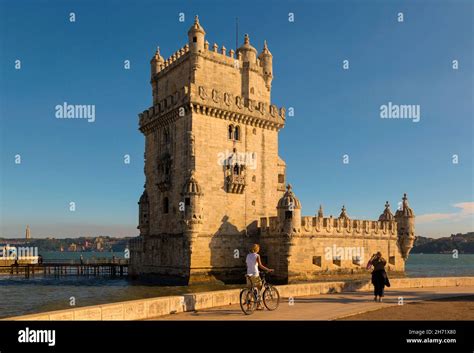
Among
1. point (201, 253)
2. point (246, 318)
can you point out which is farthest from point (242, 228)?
point (246, 318)

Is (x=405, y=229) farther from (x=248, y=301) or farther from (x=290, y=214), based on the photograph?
(x=248, y=301)

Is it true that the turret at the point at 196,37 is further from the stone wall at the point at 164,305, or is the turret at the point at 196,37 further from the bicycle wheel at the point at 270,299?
the bicycle wheel at the point at 270,299

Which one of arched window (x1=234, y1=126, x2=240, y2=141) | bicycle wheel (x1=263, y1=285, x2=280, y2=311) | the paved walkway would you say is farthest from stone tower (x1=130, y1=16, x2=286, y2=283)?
bicycle wheel (x1=263, y1=285, x2=280, y2=311)

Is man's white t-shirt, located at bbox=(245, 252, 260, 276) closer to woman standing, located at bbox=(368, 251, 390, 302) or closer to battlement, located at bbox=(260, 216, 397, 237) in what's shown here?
woman standing, located at bbox=(368, 251, 390, 302)

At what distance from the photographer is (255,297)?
15.0 m

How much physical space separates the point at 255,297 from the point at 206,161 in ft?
89.0

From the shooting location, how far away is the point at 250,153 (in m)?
44.7

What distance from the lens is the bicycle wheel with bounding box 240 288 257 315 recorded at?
14.6 m

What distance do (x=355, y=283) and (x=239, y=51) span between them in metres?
32.3

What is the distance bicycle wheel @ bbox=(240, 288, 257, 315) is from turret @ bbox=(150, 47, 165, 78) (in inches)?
1580

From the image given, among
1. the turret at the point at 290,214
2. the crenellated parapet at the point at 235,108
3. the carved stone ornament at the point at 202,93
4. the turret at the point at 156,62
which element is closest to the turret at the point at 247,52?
the crenellated parapet at the point at 235,108

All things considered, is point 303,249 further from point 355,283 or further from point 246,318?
point 246,318

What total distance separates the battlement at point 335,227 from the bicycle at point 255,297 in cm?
2476

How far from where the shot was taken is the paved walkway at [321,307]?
14188 millimetres
